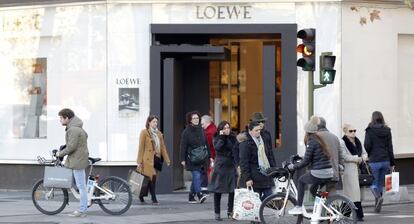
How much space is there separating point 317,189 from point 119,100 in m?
7.72

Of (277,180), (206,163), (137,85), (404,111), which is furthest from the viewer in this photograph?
(404,111)

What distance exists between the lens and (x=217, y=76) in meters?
22.6

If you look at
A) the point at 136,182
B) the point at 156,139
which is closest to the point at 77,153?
the point at 136,182

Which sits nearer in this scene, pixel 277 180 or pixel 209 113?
pixel 277 180

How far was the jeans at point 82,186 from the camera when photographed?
15.6 metres

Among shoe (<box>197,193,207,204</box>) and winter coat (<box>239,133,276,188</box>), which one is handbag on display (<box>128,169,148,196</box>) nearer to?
shoe (<box>197,193,207,204</box>)

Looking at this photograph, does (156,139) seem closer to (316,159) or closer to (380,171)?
(380,171)

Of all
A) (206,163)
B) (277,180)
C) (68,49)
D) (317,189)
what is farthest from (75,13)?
(317,189)

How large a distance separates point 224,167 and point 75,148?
2.46 m

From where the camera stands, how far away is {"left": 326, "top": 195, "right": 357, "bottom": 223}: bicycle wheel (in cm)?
1316

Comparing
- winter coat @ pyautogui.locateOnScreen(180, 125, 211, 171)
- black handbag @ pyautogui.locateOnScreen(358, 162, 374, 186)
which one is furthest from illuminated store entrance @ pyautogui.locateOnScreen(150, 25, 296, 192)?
black handbag @ pyautogui.locateOnScreen(358, 162, 374, 186)

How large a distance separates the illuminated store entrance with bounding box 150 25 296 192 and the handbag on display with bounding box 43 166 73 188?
4921 millimetres

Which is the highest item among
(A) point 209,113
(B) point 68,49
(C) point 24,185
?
(B) point 68,49

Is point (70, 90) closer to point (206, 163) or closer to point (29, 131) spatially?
point (29, 131)
